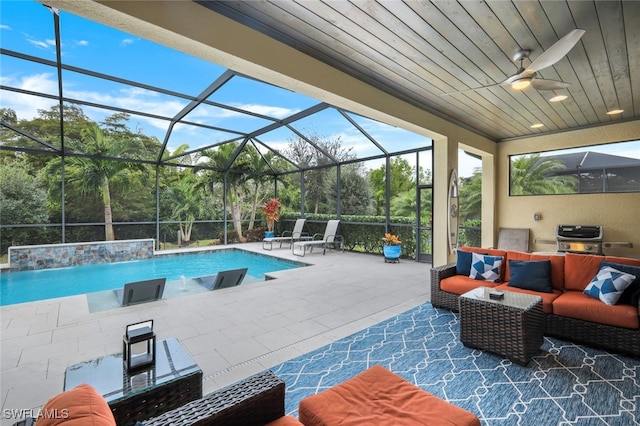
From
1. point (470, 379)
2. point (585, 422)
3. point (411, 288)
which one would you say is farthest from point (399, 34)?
point (411, 288)

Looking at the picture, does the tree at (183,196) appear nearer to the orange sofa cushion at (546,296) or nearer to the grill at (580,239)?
the orange sofa cushion at (546,296)

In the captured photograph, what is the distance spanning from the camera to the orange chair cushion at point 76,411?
898 mm

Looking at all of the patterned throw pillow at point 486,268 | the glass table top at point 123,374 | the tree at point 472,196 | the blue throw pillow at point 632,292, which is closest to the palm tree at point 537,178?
the tree at point 472,196

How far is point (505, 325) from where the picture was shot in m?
2.69

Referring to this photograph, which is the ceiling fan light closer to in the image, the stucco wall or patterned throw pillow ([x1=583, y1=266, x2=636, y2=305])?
patterned throw pillow ([x1=583, y1=266, x2=636, y2=305])

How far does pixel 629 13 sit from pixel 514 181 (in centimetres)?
489

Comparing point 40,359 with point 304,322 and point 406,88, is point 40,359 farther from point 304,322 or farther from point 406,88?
point 406,88

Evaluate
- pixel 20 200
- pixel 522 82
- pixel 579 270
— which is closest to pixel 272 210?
pixel 20 200

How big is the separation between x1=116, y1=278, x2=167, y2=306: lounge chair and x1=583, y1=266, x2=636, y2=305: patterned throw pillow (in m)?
5.27

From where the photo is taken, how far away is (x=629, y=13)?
260cm

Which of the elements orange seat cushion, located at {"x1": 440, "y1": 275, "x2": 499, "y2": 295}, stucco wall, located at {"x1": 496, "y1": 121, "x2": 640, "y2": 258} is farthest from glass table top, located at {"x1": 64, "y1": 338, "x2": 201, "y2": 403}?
stucco wall, located at {"x1": 496, "y1": 121, "x2": 640, "y2": 258}

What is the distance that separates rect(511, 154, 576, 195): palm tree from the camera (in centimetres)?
630

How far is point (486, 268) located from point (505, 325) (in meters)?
1.29

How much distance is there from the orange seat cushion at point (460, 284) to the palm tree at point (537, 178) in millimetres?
4122
